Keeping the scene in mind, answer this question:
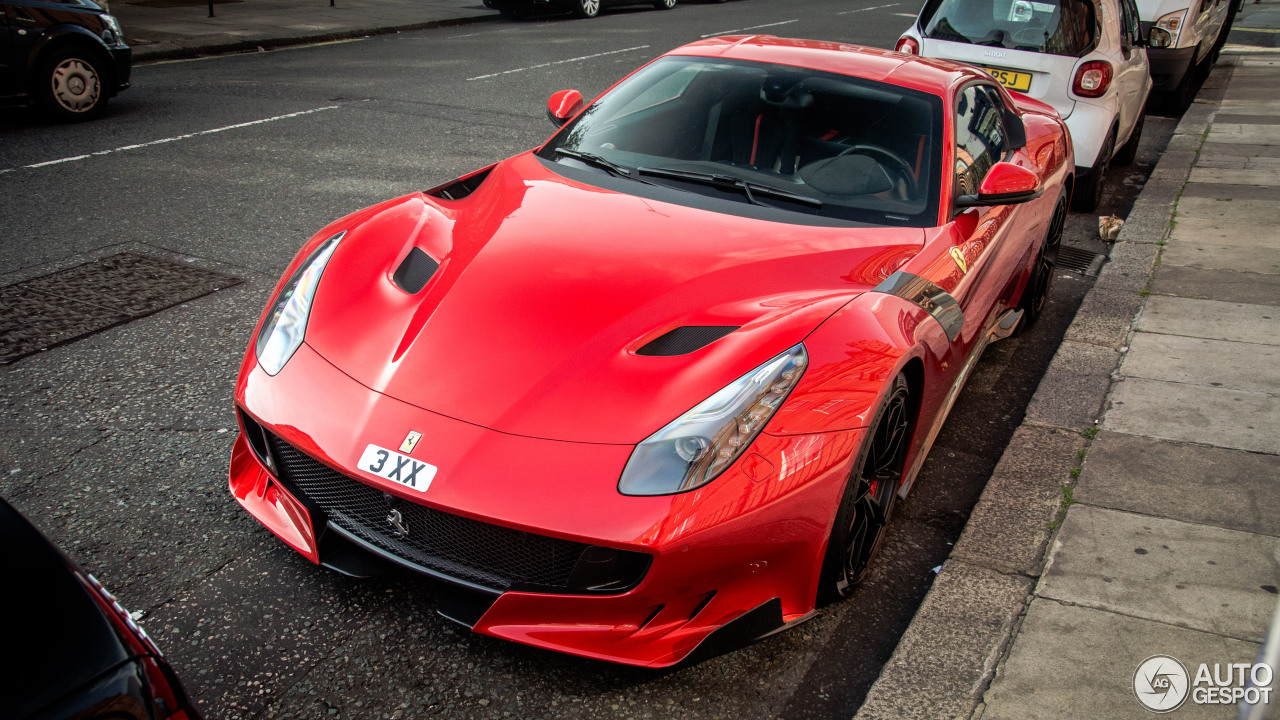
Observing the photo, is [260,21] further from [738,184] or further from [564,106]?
[738,184]

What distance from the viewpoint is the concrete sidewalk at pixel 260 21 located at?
42.4ft

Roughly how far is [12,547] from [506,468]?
1.04m

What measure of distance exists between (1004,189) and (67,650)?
319 cm

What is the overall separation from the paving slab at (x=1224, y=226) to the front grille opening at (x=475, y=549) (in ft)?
17.5

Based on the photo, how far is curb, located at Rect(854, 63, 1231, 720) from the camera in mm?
2520

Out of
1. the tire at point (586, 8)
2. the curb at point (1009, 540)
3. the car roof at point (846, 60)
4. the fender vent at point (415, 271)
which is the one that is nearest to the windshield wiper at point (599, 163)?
the car roof at point (846, 60)

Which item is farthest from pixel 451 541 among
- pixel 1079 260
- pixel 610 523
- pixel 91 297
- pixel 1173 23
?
pixel 1173 23

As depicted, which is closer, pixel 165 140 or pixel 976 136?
pixel 976 136

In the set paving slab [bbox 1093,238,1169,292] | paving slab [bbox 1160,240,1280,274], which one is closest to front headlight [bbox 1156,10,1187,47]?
paving slab [bbox 1093,238,1169,292]

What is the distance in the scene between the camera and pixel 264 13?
16.1 m

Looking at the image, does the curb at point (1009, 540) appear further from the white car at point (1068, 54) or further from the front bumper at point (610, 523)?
the white car at point (1068, 54)

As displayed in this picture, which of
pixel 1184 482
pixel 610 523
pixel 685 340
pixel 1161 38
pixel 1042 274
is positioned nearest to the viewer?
pixel 610 523

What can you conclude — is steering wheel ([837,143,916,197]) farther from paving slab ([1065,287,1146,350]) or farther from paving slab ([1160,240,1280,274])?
paving slab ([1160,240,1280,274])

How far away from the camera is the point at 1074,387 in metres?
4.27
